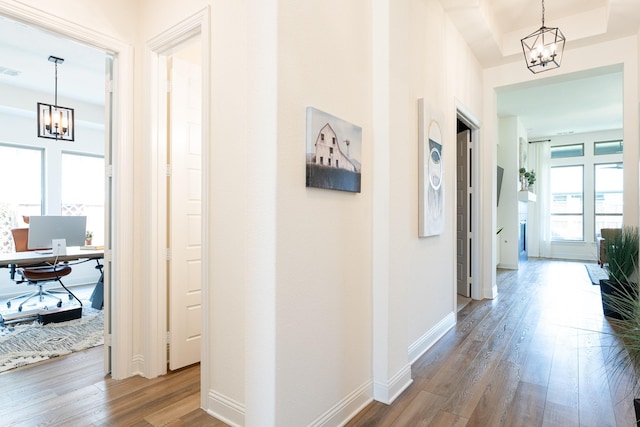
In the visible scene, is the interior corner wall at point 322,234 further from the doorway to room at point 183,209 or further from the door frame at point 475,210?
the door frame at point 475,210

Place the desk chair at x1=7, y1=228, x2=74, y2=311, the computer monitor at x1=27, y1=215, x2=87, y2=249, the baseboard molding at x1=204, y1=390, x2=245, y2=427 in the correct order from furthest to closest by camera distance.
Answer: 1. the desk chair at x1=7, y1=228, x2=74, y2=311
2. the computer monitor at x1=27, y1=215, x2=87, y2=249
3. the baseboard molding at x1=204, y1=390, x2=245, y2=427

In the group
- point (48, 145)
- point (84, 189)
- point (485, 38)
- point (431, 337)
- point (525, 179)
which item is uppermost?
point (485, 38)

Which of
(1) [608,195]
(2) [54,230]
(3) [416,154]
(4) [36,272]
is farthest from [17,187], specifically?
(1) [608,195]

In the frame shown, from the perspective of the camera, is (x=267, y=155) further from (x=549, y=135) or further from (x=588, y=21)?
(x=549, y=135)

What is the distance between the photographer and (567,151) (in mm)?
9516

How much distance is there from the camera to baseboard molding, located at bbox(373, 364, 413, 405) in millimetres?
2221

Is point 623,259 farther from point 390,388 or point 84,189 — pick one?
point 84,189

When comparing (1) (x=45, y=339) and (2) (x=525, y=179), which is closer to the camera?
A: (1) (x=45, y=339)

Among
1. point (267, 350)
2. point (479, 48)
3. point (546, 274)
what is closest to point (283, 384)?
point (267, 350)

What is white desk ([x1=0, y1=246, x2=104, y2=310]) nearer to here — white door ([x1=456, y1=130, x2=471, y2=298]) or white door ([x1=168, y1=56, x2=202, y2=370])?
white door ([x1=168, y1=56, x2=202, y2=370])

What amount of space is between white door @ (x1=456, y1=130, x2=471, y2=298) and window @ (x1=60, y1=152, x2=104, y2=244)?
21.0 ft

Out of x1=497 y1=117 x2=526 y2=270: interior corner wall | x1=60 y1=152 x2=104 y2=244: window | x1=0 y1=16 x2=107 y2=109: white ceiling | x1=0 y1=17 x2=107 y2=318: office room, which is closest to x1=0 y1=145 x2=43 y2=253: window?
x1=0 y1=17 x2=107 y2=318: office room

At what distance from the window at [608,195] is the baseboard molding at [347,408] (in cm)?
942

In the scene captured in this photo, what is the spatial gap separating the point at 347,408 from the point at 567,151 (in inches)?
409
